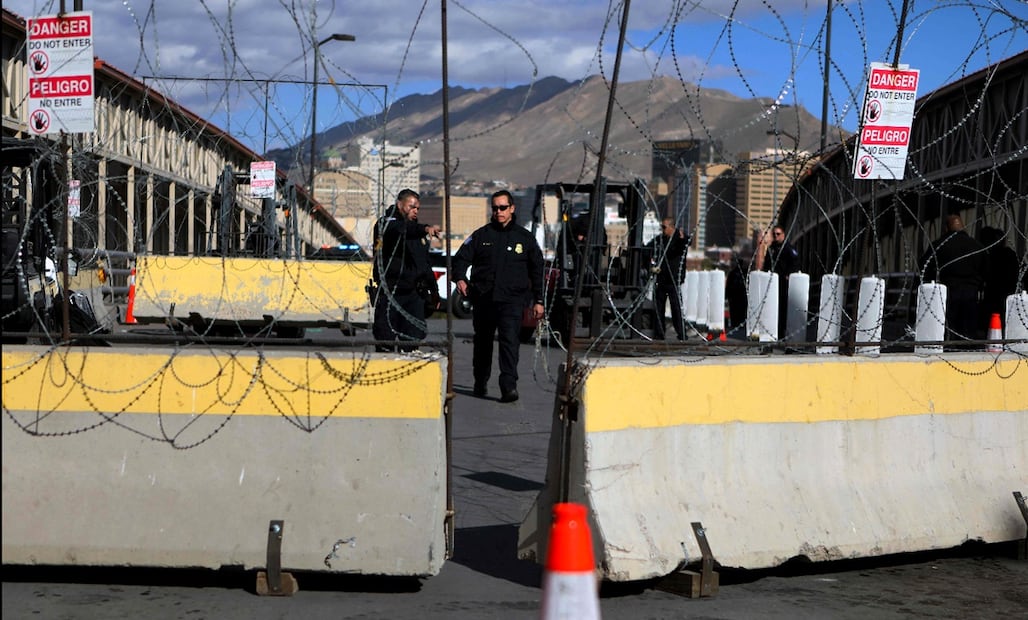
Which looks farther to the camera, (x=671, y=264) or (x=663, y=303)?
(x=663, y=303)

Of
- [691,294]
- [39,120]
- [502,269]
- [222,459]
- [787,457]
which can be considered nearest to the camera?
[222,459]

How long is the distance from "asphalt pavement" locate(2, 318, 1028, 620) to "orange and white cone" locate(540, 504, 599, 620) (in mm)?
1881

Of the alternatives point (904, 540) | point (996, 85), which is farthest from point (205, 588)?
point (996, 85)

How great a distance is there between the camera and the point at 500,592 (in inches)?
Result: 253

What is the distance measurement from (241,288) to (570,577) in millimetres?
16390

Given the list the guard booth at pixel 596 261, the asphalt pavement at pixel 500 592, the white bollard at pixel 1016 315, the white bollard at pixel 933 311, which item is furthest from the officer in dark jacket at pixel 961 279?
the asphalt pavement at pixel 500 592

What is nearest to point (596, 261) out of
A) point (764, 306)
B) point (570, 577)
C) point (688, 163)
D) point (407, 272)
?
point (764, 306)

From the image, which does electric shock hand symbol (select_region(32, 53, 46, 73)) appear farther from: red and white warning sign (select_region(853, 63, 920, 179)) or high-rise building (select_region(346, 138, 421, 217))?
red and white warning sign (select_region(853, 63, 920, 179))

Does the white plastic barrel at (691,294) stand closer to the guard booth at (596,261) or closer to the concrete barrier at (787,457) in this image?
the guard booth at (596,261)

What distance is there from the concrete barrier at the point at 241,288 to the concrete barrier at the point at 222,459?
13.2 meters

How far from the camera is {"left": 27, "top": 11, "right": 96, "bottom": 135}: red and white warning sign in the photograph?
7031 millimetres

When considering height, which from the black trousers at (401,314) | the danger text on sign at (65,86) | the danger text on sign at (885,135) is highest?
the danger text on sign at (65,86)

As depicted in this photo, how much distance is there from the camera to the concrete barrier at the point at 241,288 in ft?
64.7

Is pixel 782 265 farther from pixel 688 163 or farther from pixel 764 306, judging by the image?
pixel 688 163
